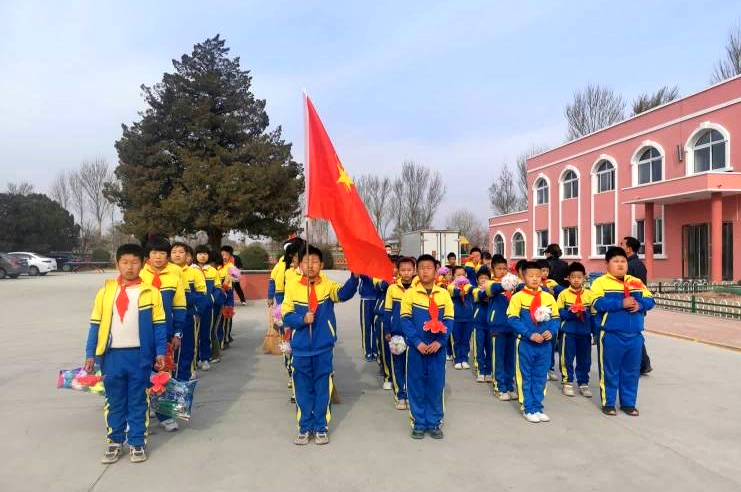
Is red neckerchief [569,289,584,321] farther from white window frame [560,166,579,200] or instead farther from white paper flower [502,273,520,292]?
white window frame [560,166,579,200]

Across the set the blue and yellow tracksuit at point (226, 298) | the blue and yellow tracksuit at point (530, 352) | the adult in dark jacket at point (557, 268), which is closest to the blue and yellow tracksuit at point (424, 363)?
the blue and yellow tracksuit at point (530, 352)

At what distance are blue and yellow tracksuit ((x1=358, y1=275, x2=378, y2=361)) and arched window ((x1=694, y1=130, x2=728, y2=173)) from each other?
18419 mm

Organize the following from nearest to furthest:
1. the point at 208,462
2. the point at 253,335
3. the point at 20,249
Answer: the point at 208,462, the point at 253,335, the point at 20,249

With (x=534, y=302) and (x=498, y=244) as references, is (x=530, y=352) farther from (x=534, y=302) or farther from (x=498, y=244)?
(x=498, y=244)

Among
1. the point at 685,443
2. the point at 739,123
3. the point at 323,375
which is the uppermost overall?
the point at 739,123

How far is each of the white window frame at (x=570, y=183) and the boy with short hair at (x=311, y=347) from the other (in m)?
27.8

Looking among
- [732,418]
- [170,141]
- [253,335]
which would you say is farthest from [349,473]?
[170,141]

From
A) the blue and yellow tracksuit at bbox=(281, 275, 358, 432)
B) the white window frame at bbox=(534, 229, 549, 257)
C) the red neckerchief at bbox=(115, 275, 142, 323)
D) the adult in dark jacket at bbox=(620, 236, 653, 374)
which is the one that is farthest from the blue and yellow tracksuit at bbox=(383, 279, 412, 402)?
the white window frame at bbox=(534, 229, 549, 257)

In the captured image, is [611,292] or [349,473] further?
[611,292]

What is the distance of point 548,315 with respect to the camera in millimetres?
4977

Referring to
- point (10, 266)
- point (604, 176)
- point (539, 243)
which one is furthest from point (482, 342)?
point (10, 266)

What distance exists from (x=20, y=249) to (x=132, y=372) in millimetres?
50715

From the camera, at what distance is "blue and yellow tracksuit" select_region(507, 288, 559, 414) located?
504 centimetres

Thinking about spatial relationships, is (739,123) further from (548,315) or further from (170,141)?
(170,141)
